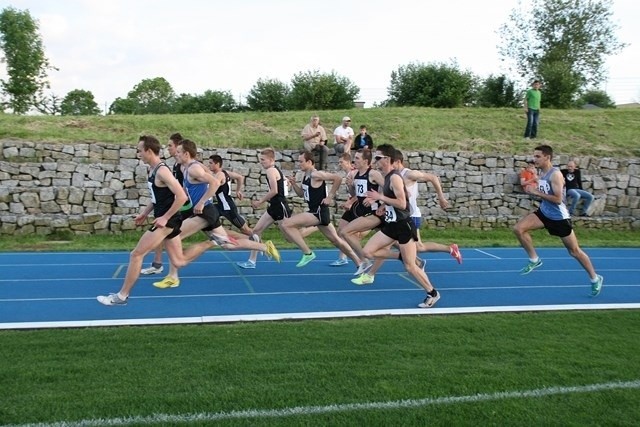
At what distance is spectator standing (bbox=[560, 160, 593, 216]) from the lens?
16969 mm

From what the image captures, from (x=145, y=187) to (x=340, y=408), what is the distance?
12.2m

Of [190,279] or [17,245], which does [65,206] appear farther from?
[190,279]

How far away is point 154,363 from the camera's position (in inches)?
205

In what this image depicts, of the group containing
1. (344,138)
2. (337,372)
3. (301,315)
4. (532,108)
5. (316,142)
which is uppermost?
(532,108)

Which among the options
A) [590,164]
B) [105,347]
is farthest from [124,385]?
[590,164]

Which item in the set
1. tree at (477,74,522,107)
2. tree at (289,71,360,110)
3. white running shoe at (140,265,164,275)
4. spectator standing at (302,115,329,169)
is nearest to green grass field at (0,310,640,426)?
white running shoe at (140,265,164,275)

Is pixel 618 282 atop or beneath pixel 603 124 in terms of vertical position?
beneath

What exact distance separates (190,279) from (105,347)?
3621 millimetres

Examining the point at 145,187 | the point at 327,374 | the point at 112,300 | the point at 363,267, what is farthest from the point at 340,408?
the point at 145,187

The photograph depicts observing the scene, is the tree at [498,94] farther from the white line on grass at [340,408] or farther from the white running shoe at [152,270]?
the white line on grass at [340,408]

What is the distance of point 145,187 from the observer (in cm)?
1550

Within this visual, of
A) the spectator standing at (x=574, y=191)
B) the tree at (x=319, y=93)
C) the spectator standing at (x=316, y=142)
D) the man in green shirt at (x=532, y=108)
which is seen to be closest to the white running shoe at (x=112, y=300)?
the spectator standing at (x=316, y=142)

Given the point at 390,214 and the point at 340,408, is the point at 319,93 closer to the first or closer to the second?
the point at 390,214

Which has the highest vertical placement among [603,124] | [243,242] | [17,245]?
[603,124]
